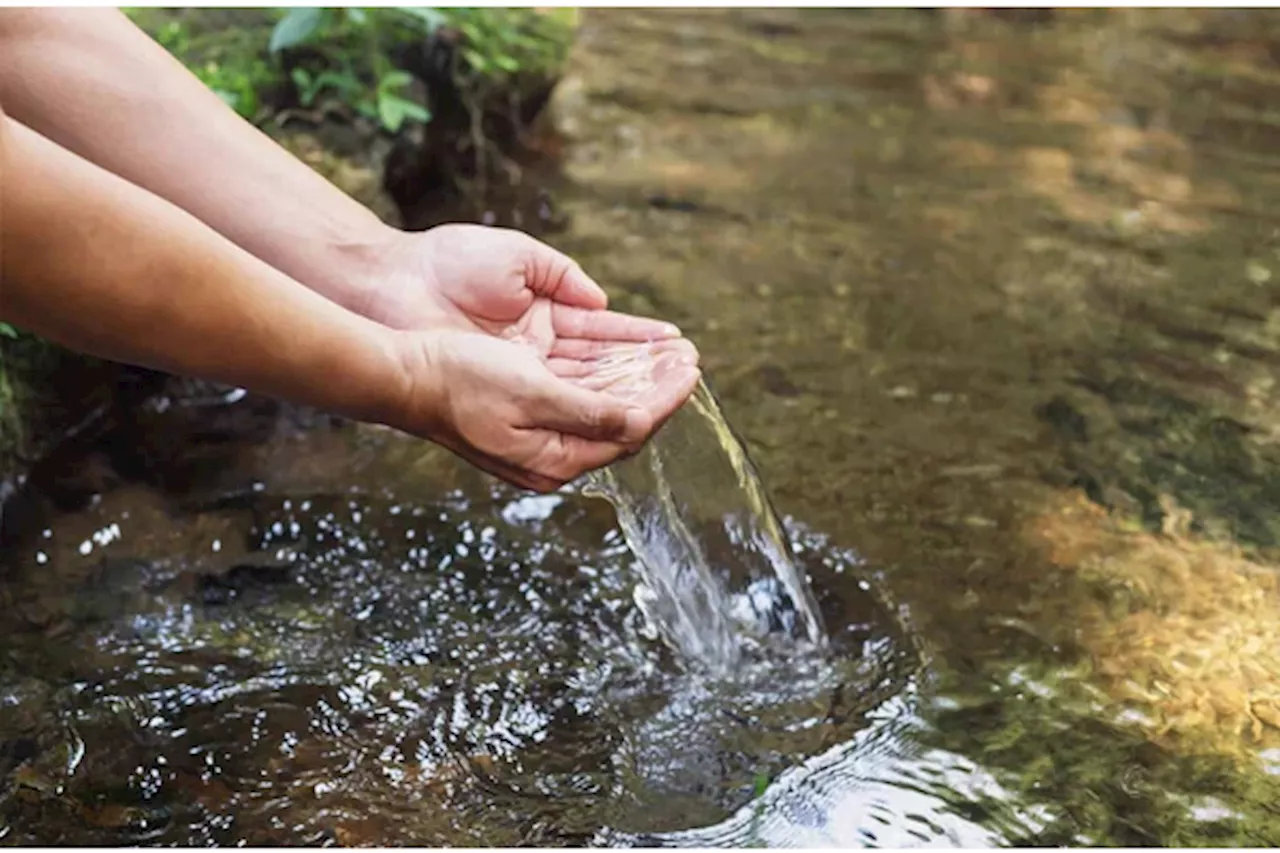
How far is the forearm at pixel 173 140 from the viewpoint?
1644mm

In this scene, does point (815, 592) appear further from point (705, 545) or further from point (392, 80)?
point (392, 80)

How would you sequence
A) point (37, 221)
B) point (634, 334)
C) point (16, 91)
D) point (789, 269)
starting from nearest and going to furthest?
point (37, 221) → point (16, 91) → point (634, 334) → point (789, 269)

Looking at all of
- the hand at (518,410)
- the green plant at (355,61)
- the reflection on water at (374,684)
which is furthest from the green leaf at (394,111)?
the hand at (518,410)

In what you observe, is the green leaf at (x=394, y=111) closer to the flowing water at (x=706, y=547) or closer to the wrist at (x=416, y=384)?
the flowing water at (x=706, y=547)

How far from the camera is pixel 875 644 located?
1846 millimetres

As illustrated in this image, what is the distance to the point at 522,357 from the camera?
62.3 inches

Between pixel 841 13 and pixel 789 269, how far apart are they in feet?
10.4

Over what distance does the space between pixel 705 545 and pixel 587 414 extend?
1.55ft

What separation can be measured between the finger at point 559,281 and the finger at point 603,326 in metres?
0.01

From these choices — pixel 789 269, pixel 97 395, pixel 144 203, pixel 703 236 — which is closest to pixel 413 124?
pixel 703 236

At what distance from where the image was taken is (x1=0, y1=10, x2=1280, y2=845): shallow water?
156 cm

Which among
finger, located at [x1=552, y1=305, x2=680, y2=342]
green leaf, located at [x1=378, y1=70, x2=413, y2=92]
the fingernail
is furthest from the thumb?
green leaf, located at [x1=378, y1=70, x2=413, y2=92]

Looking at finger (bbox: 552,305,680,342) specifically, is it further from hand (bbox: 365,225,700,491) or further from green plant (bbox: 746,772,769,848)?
green plant (bbox: 746,772,769,848)

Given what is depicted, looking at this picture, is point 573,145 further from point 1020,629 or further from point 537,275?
point 1020,629
